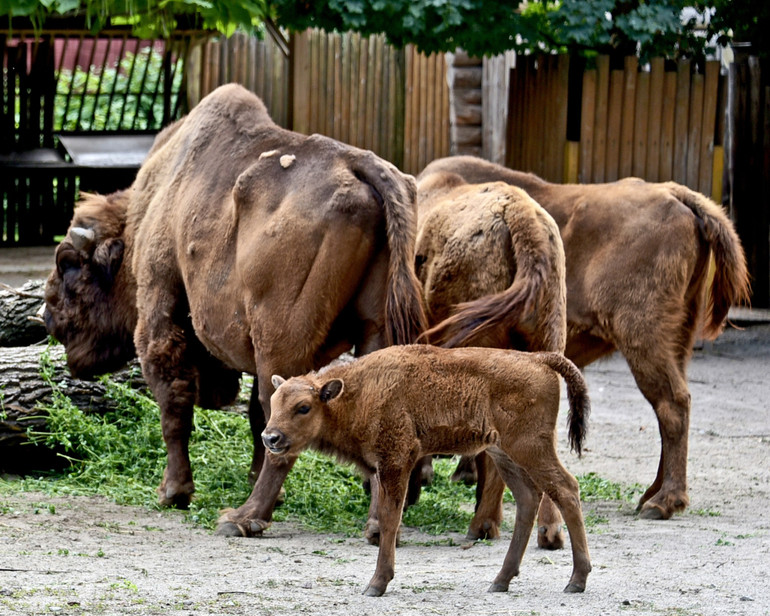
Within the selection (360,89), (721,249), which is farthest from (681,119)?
(721,249)

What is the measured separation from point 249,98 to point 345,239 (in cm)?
162

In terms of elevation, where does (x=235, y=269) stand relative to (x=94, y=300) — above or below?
above

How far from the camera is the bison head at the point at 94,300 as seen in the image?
293 inches

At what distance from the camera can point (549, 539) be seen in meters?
5.85

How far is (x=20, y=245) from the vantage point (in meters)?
15.3

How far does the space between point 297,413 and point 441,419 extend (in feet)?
1.95

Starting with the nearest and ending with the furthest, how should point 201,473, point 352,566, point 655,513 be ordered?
point 352,566
point 655,513
point 201,473

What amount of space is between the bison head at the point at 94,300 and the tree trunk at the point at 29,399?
29 centimetres

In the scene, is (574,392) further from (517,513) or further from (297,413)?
(297,413)

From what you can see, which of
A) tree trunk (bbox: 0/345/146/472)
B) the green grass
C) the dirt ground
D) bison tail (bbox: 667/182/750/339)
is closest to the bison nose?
the dirt ground

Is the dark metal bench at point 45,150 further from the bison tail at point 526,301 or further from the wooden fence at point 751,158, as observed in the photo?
the bison tail at point 526,301

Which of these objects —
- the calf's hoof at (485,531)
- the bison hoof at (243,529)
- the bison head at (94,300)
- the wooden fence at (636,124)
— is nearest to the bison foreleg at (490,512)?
the calf's hoof at (485,531)

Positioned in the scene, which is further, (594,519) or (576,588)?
(594,519)

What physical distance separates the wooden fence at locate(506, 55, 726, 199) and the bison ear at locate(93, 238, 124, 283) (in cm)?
600
